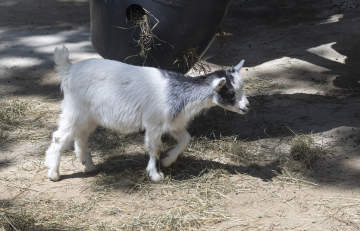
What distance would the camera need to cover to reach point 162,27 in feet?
16.1

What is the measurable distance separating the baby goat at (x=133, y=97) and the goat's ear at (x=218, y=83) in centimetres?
2

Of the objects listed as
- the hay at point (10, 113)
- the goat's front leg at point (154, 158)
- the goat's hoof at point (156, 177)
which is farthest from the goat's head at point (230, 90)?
the hay at point (10, 113)

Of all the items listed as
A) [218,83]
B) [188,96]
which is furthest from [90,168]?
[218,83]

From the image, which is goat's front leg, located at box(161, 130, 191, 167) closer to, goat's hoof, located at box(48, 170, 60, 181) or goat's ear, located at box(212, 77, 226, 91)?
goat's ear, located at box(212, 77, 226, 91)

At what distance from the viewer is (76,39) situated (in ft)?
28.5

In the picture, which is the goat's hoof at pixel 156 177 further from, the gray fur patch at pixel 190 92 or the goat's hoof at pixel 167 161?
the gray fur patch at pixel 190 92

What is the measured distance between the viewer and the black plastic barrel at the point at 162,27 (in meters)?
4.83

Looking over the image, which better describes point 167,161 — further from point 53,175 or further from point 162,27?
point 162,27

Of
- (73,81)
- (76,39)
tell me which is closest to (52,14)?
(76,39)

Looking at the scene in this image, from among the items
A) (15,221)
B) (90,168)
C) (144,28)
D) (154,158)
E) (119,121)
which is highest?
(144,28)

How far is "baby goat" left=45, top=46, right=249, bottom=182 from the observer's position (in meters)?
4.14

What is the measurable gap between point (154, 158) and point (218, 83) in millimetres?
978

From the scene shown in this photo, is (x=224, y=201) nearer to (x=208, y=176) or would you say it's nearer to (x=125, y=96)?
(x=208, y=176)

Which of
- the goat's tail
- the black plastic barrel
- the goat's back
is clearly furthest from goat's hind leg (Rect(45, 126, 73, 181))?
the black plastic barrel
